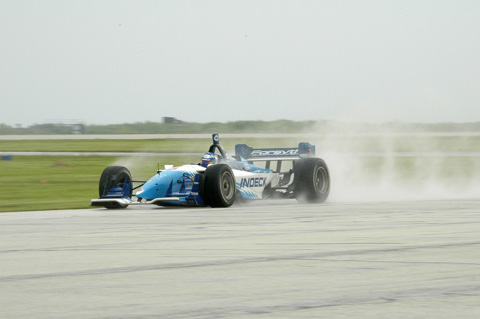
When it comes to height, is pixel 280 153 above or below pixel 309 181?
above

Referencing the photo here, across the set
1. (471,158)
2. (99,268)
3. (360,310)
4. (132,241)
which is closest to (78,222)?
(132,241)

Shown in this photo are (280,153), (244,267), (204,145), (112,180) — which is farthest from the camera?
(204,145)

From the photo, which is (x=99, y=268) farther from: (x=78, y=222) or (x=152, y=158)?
(x=152, y=158)

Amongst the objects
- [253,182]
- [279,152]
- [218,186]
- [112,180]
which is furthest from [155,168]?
[218,186]

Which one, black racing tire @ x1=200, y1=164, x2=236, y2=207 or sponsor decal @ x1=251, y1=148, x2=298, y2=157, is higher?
sponsor decal @ x1=251, y1=148, x2=298, y2=157

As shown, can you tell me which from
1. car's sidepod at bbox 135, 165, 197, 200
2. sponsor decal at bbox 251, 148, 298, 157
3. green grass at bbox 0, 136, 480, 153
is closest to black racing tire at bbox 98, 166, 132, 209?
car's sidepod at bbox 135, 165, 197, 200

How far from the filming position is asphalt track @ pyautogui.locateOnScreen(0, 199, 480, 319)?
677 cm

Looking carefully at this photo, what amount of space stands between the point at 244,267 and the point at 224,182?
1057cm

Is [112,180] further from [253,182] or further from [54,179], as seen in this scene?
[54,179]

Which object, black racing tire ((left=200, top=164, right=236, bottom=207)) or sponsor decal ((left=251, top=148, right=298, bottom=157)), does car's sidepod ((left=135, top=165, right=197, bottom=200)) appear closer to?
black racing tire ((left=200, top=164, right=236, bottom=207))

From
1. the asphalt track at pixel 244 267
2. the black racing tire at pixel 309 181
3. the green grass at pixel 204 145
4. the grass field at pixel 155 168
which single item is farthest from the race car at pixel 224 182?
the green grass at pixel 204 145

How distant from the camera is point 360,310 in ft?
21.5

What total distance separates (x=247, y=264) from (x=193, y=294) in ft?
6.42

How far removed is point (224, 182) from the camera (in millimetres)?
19594
